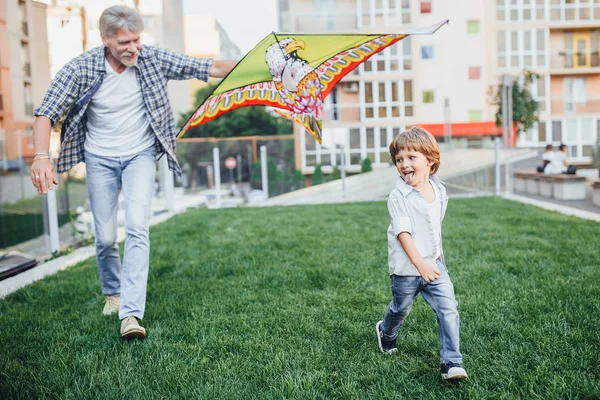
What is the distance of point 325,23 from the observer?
94.0 feet

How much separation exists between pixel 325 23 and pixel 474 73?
790 cm

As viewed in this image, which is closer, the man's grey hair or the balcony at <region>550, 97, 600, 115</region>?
the man's grey hair

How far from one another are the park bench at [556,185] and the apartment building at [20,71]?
32.4 feet

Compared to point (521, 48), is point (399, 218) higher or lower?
lower

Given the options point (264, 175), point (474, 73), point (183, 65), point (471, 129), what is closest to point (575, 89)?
point (474, 73)

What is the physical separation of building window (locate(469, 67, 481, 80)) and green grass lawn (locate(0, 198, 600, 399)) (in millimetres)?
25941

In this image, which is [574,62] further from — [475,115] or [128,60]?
[128,60]

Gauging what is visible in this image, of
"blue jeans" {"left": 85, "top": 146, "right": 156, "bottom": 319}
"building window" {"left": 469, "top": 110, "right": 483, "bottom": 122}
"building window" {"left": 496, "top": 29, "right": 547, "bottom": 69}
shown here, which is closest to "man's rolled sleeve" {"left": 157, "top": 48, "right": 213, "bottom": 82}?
"blue jeans" {"left": 85, "top": 146, "right": 156, "bottom": 319}

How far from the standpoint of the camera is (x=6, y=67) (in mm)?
7035

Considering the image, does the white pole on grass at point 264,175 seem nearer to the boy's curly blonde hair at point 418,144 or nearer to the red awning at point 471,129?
the boy's curly blonde hair at point 418,144

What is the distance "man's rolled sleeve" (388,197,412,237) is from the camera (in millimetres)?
2691

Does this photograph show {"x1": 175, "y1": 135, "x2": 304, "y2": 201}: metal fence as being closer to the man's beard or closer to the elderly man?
the elderly man

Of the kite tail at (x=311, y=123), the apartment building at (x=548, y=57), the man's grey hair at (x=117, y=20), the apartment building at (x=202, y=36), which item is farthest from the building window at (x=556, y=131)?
the apartment building at (x=202, y=36)

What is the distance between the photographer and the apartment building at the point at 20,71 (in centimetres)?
708
